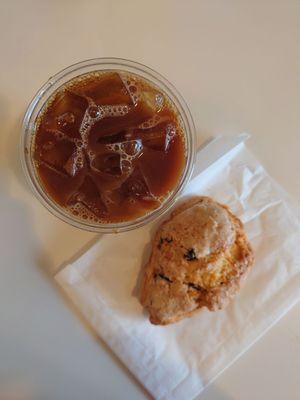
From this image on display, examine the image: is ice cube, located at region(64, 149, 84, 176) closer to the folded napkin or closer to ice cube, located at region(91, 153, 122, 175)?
ice cube, located at region(91, 153, 122, 175)

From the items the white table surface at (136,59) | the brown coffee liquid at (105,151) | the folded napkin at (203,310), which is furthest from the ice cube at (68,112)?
the folded napkin at (203,310)

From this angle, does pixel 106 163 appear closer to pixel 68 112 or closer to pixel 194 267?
pixel 68 112

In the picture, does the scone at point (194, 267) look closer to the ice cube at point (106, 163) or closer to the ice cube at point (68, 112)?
the ice cube at point (106, 163)

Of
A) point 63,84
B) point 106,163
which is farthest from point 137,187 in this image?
point 63,84

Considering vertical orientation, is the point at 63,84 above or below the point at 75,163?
above

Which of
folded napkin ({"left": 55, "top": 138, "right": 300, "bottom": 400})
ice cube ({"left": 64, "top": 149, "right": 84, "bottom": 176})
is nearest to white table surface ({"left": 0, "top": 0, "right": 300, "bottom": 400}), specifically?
folded napkin ({"left": 55, "top": 138, "right": 300, "bottom": 400})

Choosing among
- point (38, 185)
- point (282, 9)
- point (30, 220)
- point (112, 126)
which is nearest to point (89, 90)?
point (112, 126)

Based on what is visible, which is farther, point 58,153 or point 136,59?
point 136,59
